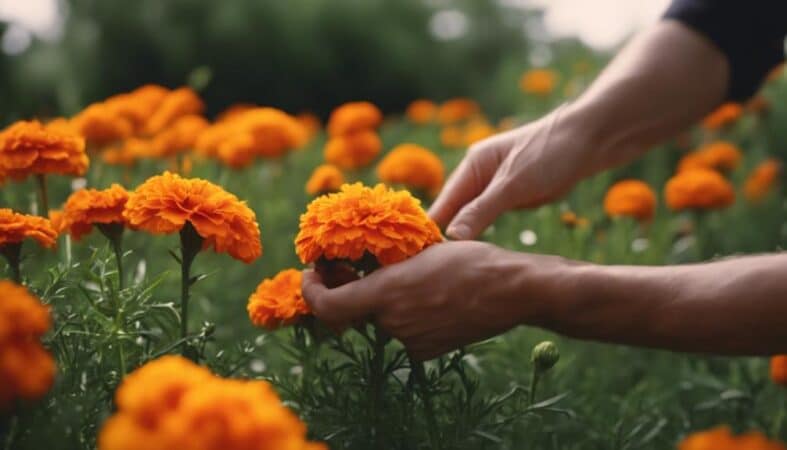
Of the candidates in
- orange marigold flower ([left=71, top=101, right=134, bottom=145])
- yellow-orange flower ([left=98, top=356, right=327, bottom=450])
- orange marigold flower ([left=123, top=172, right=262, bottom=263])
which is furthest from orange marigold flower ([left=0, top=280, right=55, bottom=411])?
orange marigold flower ([left=71, top=101, right=134, bottom=145])

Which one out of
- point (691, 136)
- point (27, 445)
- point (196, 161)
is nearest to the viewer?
point (27, 445)

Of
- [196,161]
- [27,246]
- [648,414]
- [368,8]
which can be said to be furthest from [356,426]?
[368,8]

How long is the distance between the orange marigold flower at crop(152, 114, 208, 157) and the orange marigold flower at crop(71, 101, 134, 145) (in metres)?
0.24

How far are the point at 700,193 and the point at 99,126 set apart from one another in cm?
165

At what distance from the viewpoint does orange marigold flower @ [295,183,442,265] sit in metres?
1.19

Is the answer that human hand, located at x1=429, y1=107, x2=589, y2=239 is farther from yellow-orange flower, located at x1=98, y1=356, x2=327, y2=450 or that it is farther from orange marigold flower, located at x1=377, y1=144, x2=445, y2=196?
yellow-orange flower, located at x1=98, y1=356, x2=327, y2=450

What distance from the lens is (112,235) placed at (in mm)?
1406

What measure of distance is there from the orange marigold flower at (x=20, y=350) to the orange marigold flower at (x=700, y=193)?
2.01m

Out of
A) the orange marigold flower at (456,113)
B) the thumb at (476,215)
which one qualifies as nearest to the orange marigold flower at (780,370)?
the thumb at (476,215)

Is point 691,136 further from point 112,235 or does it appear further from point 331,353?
point 112,235

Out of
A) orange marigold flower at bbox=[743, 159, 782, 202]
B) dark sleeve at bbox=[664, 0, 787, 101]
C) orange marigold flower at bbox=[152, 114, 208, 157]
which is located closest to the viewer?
dark sleeve at bbox=[664, 0, 787, 101]

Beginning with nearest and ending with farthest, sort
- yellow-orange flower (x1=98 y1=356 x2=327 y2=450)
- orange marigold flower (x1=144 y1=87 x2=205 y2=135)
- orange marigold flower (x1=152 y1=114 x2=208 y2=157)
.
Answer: yellow-orange flower (x1=98 y1=356 x2=327 y2=450) → orange marigold flower (x1=152 y1=114 x2=208 y2=157) → orange marigold flower (x1=144 y1=87 x2=205 y2=135)

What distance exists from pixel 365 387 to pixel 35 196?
914 mm

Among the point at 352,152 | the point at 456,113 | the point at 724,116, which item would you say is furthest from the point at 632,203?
the point at 456,113
